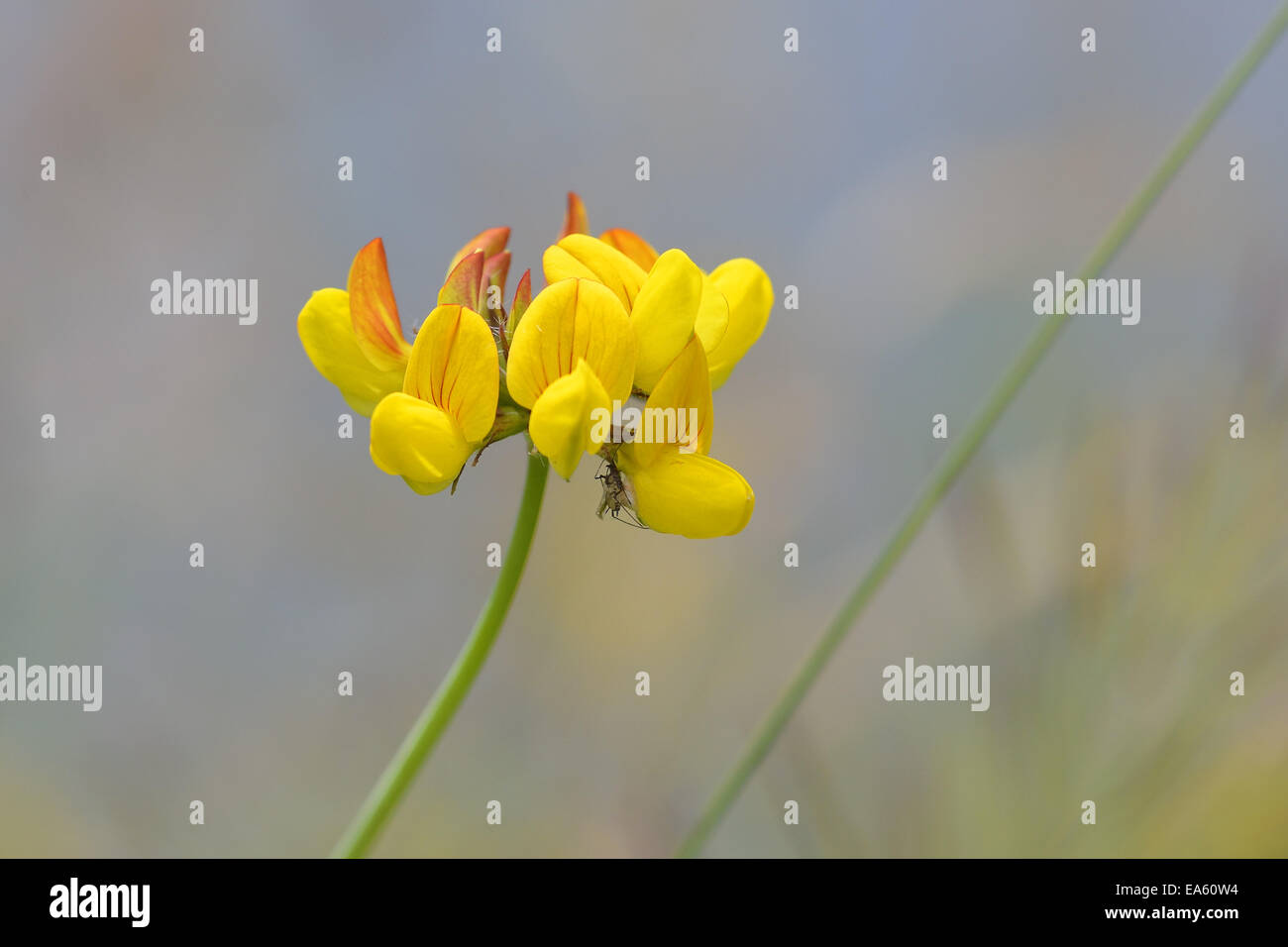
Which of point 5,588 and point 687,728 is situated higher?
point 5,588

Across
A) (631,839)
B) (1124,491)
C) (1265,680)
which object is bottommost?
(631,839)

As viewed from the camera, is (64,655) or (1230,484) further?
(64,655)

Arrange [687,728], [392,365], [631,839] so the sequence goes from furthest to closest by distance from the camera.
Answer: [687,728]
[631,839]
[392,365]

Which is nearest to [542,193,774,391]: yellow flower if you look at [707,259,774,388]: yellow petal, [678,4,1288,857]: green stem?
[707,259,774,388]: yellow petal

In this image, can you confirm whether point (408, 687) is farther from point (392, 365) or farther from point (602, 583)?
point (392, 365)

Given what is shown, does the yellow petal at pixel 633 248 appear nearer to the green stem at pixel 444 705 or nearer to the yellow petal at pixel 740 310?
the yellow petal at pixel 740 310

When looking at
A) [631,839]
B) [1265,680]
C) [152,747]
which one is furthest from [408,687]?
[1265,680]

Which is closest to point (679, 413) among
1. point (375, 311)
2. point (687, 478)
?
point (687, 478)
